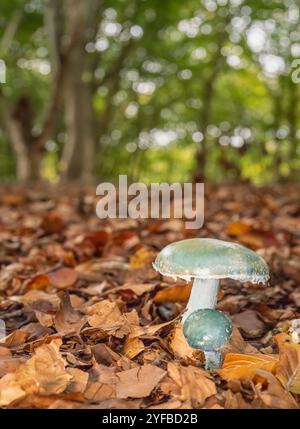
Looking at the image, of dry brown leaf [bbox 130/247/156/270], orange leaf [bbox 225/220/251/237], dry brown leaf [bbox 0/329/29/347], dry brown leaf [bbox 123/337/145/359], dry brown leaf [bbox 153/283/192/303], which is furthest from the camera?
orange leaf [bbox 225/220/251/237]

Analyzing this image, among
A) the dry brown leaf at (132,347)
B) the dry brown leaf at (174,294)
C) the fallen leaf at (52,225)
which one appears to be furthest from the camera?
the fallen leaf at (52,225)

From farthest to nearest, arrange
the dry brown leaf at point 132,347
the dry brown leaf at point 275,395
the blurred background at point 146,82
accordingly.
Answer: the blurred background at point 146,82, the dry brown leaf at point 132,347, the dry brown leaf at point 275,395

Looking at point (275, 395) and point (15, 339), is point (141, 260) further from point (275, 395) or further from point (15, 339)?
point (275, 395)


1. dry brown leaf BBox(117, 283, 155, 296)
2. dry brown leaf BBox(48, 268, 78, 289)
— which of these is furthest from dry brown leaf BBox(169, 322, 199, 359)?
dry brown leaf BBox(48, 268, 78, 289)

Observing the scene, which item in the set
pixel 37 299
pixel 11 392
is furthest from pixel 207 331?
pixel 37 299

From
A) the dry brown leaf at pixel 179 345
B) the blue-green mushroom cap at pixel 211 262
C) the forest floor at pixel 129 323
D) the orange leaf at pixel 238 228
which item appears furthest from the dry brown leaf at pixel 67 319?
the orange leaf at pixel 238 228

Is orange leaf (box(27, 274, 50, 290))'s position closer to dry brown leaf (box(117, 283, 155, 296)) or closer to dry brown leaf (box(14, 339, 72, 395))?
dry brown leaf (box(117, 283, 155, 296))

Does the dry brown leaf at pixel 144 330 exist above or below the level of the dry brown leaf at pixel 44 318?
above

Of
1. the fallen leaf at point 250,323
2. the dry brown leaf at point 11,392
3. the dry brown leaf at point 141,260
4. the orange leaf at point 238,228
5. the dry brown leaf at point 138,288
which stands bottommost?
the fallen leaf at point 250,323

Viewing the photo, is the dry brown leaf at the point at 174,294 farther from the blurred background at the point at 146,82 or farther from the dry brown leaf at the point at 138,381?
the blurred background at the point at 146,82
